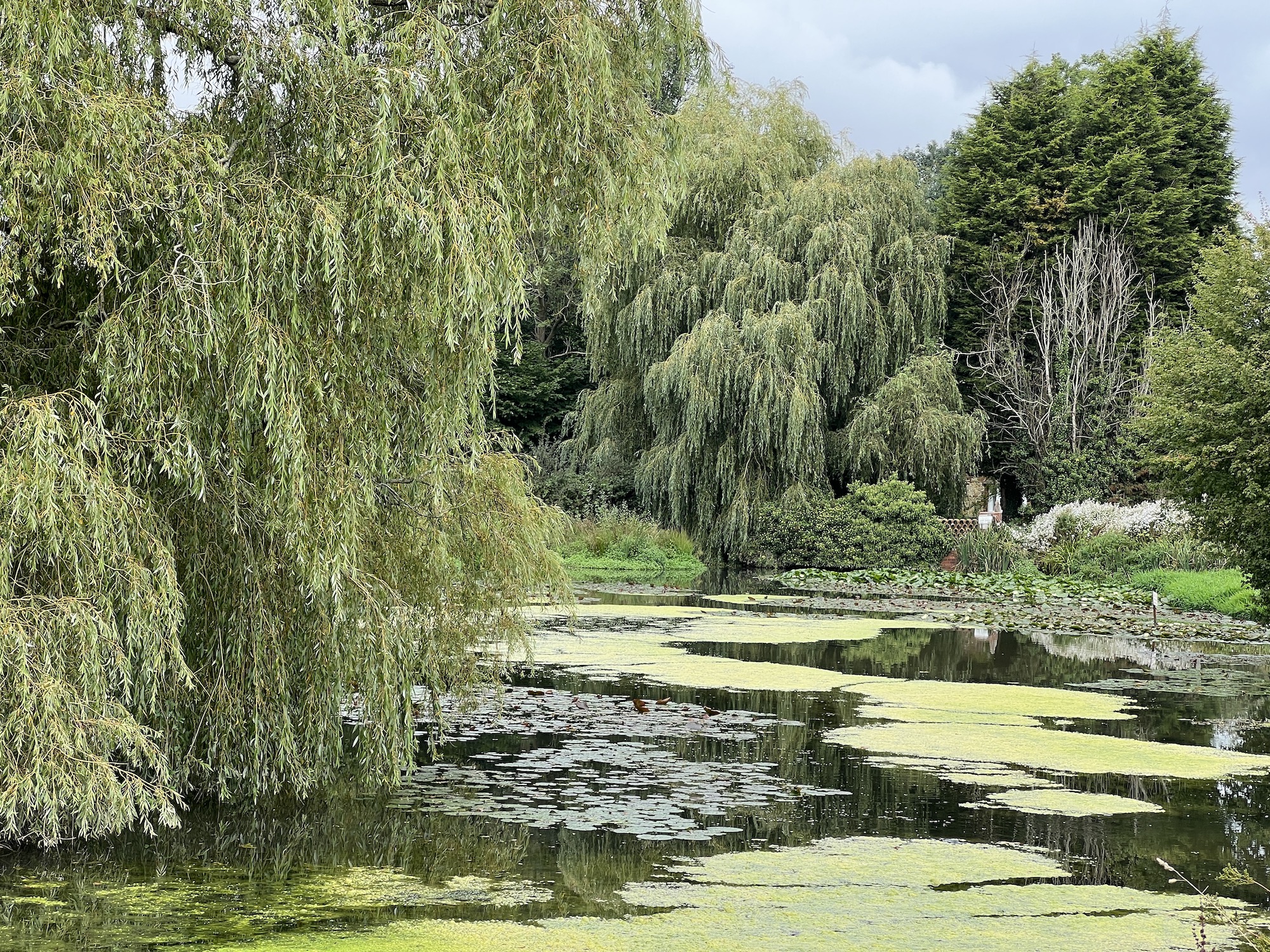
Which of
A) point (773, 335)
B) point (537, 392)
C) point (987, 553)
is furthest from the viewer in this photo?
point (537, 392)

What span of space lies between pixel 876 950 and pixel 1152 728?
5418 mm

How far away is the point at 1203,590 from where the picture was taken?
18.4 metres

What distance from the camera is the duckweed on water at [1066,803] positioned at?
6551 mm

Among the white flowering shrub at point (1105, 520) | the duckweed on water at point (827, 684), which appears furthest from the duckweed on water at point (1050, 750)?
the white flowering shrub at point (1105, 520)

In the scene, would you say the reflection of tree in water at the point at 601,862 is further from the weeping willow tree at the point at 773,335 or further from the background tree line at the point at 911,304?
the weeping willow tree at the point at 773,335

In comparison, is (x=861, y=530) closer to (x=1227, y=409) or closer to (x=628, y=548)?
(x=628, y=548)

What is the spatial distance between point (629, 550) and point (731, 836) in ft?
61.4

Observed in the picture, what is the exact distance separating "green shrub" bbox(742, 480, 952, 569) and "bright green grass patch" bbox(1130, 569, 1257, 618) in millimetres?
4337

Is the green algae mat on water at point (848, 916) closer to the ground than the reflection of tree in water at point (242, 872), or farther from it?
closer to the ground

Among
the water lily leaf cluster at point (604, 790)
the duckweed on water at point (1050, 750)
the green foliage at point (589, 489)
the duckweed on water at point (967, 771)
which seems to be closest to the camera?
the water lily leaf cluster at point (604, 790)

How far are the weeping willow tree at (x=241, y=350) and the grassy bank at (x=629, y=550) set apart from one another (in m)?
16.3

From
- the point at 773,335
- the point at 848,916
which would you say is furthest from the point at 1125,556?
the point at 848,916

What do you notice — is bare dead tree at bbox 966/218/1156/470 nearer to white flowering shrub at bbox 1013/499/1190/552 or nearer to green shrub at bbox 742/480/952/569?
white flowering shrub at bbox 1013/499/1190/552

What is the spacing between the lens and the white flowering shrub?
73.7 ft
